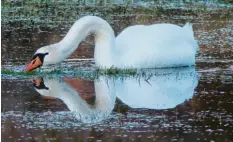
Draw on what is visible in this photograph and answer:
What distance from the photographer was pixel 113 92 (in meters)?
11.6

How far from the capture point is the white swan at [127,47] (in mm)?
13273

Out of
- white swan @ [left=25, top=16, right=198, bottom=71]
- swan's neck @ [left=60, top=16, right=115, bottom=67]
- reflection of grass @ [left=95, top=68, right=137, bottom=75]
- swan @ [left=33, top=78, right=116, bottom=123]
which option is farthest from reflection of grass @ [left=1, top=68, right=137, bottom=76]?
swan @ [left=33, top=78, right=116, bottom=123]

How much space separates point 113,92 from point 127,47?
2.20 metres

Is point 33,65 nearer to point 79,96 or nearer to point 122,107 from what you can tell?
point 79,96

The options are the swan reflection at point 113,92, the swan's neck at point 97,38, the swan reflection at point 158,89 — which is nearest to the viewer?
A: the swan reflection at point 113,92

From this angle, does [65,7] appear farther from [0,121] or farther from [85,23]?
[0,121]

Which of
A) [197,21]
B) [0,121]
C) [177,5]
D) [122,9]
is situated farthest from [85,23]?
[177,5]

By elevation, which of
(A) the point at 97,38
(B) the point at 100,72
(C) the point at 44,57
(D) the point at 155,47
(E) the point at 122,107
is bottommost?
(E) the point at 122,107

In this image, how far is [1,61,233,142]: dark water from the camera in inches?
362

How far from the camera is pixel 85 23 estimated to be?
13.6m

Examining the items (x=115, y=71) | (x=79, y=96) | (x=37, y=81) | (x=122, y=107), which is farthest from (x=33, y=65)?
(x=122, y=107)

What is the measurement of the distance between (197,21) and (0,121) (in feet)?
35.7

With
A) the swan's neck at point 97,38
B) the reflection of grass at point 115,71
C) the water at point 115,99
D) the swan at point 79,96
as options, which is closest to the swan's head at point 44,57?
the swan's neck at point 97,38

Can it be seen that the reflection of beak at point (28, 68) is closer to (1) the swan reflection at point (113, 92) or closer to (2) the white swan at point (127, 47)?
(2) the white swan at point (127, 47)
